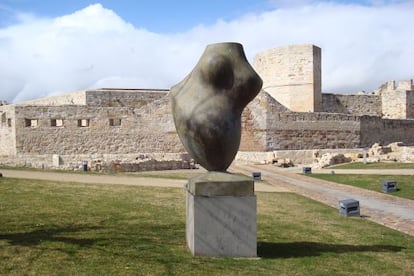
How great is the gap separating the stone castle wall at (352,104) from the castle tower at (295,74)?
4.55 ft

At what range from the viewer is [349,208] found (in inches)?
381

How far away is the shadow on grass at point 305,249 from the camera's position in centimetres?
633

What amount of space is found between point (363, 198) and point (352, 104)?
82.7ft

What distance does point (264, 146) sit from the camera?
87.3ft

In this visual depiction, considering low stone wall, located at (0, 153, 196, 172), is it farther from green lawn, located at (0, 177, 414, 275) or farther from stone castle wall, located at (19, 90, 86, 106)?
green lawn, located at (0, 177, 414, 275)

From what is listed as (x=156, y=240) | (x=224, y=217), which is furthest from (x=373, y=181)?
(x=224, y=217)

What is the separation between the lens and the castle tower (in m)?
32.4

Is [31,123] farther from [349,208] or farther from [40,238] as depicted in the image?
[40,238]

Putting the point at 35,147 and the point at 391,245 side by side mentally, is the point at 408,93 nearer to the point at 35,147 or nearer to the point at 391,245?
the point at 35,147

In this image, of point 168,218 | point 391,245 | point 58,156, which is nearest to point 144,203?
point 168,218

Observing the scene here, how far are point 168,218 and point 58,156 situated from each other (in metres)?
14.8

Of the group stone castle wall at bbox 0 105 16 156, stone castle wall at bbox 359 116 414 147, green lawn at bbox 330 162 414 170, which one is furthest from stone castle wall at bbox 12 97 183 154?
stone castle wall at bbox 359 116 414 147

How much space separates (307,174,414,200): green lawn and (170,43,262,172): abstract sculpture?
24.7 feet

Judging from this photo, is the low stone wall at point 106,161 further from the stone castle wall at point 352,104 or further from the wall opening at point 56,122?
the stone castle wall at point 352,104
